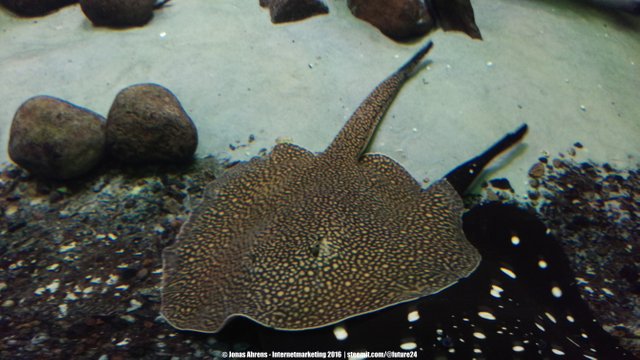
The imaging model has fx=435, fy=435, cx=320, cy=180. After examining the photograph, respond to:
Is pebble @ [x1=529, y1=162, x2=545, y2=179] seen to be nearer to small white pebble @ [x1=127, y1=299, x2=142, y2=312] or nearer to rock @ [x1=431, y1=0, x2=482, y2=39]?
rock @ [x1=431, y1=0, x2=482, y2=39]

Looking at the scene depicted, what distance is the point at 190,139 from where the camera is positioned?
13.8ft

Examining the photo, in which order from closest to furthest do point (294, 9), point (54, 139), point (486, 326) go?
1. point (486, 326)
2. point (54, 139)
3. point (294, 9)

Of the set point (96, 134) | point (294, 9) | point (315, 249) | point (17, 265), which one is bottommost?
point (17, 265)

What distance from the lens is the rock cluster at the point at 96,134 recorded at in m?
3.91

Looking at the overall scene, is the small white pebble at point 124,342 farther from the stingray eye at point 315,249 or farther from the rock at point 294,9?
the rock at point 294,9

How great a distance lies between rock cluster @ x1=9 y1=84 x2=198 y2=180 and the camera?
3910 mm

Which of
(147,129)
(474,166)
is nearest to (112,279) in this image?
(147,129)

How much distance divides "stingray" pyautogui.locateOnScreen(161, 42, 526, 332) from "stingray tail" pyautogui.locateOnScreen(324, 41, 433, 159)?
0.02 metres

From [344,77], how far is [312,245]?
2.93 m

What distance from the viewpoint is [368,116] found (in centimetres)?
444

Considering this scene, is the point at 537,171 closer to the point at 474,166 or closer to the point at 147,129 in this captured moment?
the point at 474,166

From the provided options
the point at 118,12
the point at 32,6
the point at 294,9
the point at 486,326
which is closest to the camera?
the point at 486,326

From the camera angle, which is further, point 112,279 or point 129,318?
point 112,279

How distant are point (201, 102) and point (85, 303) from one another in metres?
2.59
